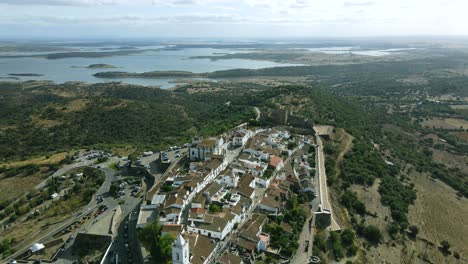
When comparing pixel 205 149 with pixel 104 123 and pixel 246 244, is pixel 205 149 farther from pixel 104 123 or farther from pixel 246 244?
pixel 104 123

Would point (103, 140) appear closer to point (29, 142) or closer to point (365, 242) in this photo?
point (29, 142)

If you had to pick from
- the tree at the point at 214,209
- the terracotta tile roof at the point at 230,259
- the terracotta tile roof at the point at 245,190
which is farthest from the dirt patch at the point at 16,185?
the terracotta tile roof at the point at 230,259

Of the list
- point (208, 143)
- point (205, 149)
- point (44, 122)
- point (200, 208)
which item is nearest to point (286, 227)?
point (200, 208)

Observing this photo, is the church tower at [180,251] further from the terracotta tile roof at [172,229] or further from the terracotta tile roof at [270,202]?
the terracotta tile roof at [270,202]

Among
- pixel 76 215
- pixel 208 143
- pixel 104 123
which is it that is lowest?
pixel 104 123

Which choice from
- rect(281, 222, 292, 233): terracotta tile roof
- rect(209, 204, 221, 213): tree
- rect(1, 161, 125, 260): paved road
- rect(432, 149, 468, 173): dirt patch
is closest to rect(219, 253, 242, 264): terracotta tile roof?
rect(209, 204, 221, 213): tree

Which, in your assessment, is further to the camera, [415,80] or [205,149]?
[415,80]

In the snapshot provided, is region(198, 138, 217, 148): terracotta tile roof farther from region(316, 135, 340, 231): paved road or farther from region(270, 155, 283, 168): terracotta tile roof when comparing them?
region(316, 135, 340, 231): paved road

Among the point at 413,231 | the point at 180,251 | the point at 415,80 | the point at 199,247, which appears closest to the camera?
the point at 180,251
